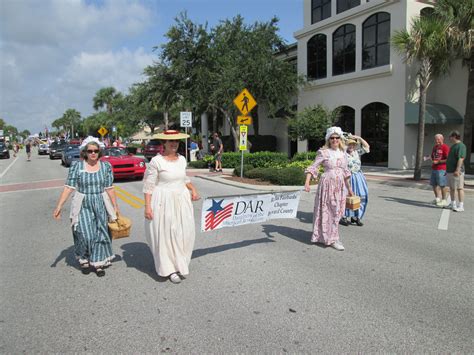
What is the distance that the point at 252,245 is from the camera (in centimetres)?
625

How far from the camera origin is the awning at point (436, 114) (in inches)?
711

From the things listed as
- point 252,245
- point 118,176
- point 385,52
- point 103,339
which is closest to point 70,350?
point 103,339

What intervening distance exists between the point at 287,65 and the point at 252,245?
799 inches

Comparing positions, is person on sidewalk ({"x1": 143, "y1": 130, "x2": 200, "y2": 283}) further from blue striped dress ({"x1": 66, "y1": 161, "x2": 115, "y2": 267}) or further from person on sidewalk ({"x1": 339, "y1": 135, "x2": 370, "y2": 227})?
person on sidewalk ({"x1": 339, "y1": 135, "x2": 370, "y2": 227})

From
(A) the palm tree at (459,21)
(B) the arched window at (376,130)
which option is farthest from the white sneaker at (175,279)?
(B) the arched window at (376,130)

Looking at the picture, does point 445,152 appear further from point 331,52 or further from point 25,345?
point 331,52

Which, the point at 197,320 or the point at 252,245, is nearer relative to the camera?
the point at 197,320

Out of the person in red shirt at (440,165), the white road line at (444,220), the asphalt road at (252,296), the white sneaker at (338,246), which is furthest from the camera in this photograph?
the person in red shirt at (440,165)

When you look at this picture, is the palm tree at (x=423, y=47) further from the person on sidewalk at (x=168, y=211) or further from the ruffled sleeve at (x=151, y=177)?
the ruffled sleeve at (x=151, y=177)

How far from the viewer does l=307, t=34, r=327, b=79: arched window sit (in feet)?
78.6

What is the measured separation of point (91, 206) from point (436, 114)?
57.5ft

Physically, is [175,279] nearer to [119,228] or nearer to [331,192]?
[119,228]

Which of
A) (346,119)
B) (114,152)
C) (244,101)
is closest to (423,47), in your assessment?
(244,101)

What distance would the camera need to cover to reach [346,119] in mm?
22719
